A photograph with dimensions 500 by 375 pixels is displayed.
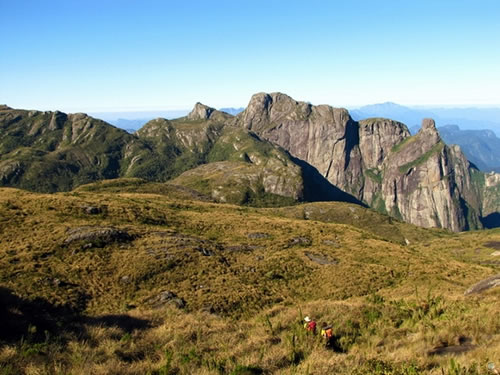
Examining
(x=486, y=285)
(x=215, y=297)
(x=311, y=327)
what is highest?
(x=311, y=327)

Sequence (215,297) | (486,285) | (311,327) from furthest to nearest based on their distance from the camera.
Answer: (215,297), (486,285), (311,327)

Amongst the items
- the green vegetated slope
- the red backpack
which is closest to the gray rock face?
the green vegetated slope

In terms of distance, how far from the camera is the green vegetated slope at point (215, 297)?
1042cm

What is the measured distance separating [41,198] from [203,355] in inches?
A: 2017

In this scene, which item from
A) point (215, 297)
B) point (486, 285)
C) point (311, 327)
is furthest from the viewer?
point (215, 297)

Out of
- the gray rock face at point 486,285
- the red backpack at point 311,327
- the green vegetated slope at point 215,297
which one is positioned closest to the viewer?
the green vegetated slope at point 215,297

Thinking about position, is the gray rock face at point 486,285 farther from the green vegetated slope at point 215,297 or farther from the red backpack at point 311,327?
the red backpack at point 311,327

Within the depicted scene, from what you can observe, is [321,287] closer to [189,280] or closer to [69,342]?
[189,280]

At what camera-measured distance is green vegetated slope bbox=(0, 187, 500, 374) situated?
1042 centimetres

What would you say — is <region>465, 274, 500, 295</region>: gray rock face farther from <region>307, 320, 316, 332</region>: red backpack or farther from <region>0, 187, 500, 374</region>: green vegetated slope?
<region>307, 320, 316, 332</region>: red backpack

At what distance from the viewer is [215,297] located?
98.7ft

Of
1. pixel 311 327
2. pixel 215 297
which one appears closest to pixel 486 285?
pixel 311 327

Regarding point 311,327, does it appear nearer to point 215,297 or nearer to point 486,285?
point 215,297

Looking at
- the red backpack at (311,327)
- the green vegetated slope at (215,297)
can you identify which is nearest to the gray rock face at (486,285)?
the green vegetated slope at (215,297)
